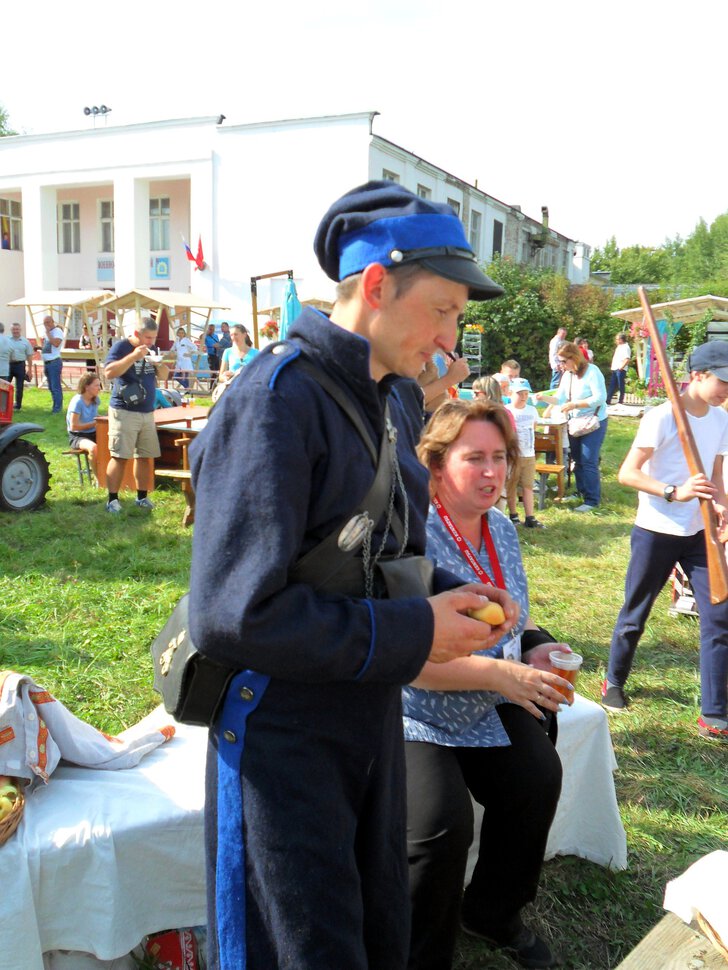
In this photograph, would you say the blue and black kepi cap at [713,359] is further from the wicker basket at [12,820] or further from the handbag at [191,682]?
the wicker basket at [12,820]

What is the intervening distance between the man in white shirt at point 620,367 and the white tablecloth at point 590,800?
18433 millimetres

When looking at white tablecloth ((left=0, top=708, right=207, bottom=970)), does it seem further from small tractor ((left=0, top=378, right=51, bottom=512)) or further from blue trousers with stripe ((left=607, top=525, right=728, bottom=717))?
small tractor ((left=0, top=378, right=51, bottom=512))

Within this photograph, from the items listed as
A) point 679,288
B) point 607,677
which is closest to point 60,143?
point 679,288

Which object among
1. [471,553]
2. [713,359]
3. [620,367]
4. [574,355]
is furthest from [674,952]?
[620,367]

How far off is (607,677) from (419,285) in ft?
11.7

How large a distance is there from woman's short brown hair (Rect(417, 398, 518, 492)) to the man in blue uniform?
4.28ft

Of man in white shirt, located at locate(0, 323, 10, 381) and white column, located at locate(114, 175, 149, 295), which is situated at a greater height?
white column, located at locate(114, 175, 149, 295)

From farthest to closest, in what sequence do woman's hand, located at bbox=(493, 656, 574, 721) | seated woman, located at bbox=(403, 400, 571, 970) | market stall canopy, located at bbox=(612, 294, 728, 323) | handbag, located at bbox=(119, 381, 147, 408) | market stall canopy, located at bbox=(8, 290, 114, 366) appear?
1. market stall canopy, located at bbox=(8, 290, 114, 366)
2. market stall canopy, located at bbox=(612, 294, 728, 323)
3. handbag, located at bbox=(119, 381, 147, 408)
4. woman's hand, located at bbox=(493, 656, 574, 721)
5. seated woman, located at bbox=(403, 400, 571, 970)

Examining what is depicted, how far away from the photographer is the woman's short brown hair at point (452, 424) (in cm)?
289

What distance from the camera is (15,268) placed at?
35750mm

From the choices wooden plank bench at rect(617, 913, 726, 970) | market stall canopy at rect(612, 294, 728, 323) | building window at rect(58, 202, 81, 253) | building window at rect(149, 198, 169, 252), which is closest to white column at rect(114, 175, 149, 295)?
building window at rect(149, 198, 169, 252)

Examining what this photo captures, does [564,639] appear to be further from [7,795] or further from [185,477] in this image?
[185,477]

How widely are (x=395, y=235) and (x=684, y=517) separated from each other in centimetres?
314

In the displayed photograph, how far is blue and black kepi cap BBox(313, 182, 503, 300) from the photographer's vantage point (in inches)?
57.0
